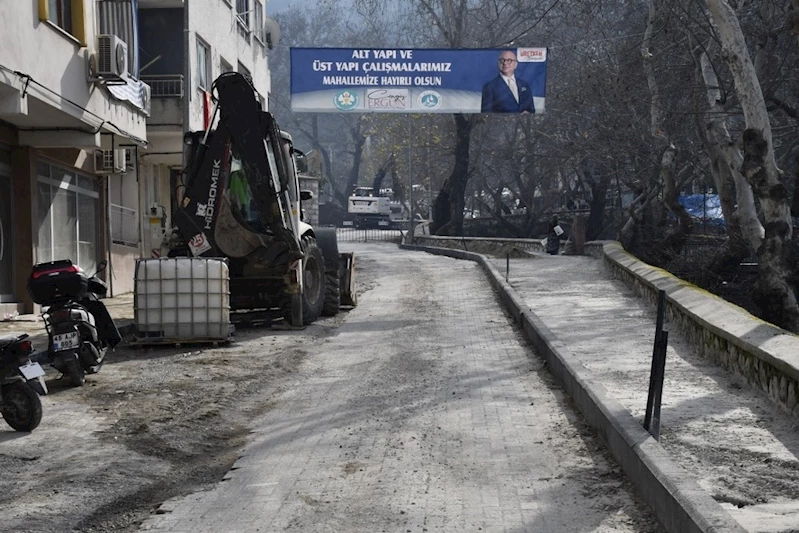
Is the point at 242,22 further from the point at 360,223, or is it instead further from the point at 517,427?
the point at 360,223

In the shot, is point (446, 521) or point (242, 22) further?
point (242, 22)

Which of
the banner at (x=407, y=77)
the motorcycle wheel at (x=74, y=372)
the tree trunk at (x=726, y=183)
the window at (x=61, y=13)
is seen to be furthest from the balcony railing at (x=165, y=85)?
the motorcycle wheel at (x=74, y=372)

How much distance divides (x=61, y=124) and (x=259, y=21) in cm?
1931

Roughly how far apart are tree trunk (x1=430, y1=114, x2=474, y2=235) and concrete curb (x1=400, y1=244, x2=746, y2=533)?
32.6 m

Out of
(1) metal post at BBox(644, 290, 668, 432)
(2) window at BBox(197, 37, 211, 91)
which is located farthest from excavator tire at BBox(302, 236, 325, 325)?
(2) window at BBox(197, 37, 211, 91)

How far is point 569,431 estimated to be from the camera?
26.6ft

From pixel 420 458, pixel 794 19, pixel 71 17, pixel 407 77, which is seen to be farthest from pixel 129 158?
pixel 420 458

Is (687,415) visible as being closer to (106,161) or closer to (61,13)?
(61,13)

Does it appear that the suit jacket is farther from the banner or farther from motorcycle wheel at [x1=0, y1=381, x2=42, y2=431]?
motorcycle wheel at [x1=0, y1=381, x2=42, y2=431]

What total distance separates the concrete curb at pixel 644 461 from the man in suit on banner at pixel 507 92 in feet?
61.1

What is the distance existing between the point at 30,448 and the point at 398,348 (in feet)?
20.3

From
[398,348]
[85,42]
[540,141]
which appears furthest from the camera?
[540,141]

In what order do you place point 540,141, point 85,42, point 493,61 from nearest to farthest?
point 85,42, point 493,61, point 540,141

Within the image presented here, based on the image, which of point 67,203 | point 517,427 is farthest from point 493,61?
point 517,427
